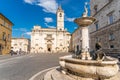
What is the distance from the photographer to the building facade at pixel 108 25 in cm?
1742

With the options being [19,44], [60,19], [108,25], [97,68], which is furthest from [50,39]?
[97,68]

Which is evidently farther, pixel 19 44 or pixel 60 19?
pixel 19 44

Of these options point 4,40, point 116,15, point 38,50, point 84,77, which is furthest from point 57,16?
point 84,77

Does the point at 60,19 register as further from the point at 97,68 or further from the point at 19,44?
the point at 97,68

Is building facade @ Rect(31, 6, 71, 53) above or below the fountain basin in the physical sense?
above

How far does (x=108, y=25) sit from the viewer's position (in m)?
19.6

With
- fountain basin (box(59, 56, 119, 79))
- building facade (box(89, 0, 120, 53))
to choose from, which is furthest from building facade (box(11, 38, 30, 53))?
fountain basin (box(59, 56, 119, 79))

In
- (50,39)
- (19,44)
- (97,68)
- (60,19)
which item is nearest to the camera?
(97,68)

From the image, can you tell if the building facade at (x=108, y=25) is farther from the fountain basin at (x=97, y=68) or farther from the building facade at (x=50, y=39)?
the building facade at (x=50, y=39)

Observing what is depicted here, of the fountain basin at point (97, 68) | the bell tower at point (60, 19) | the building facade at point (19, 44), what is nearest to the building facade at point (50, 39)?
the bell tower at point (60, 19)

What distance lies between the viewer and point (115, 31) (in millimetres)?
17641

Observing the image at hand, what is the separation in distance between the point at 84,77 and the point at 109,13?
56.1 ft

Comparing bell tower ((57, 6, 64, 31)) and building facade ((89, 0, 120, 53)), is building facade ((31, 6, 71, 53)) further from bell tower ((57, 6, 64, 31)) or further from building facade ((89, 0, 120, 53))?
building facade ((89, 0, 120, 53))

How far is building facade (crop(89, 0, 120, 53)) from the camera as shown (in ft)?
57.2
